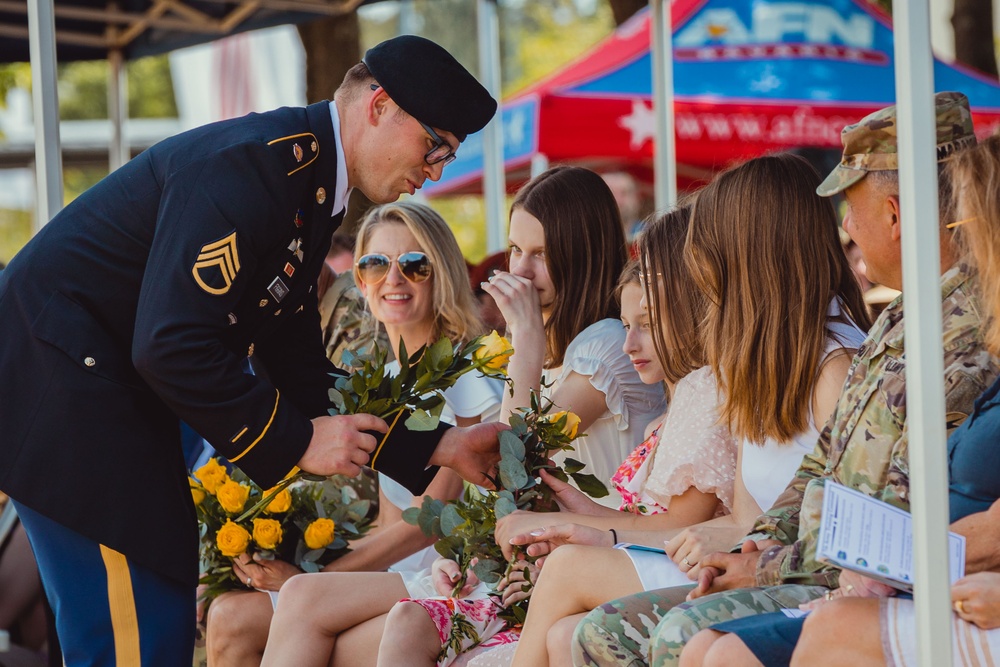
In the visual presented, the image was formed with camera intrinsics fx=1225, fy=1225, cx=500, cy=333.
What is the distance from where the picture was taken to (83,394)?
261 cm

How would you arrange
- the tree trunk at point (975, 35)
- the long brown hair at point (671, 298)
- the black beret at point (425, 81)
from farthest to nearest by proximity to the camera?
the tree trunk at point (975, 35)
the long brown hair at point (671, 298)
the black beret at point (425, 81)

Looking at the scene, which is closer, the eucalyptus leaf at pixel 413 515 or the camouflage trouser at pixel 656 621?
the camouflage trouser at pixel 656 621

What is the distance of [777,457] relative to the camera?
2893 millimetres

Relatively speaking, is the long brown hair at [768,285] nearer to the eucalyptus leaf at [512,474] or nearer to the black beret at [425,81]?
the eucalyptus leaf at [512,474]

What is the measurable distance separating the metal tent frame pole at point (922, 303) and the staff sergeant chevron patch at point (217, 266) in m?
1.34

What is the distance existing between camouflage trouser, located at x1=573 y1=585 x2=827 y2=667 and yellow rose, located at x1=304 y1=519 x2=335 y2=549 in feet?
4.38

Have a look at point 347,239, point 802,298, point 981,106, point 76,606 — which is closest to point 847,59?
point 981,106

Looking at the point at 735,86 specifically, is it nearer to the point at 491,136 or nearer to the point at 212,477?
the point at 491,136

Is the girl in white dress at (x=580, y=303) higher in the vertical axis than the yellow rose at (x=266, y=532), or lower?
higher

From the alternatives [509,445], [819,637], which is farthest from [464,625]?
[819,637]

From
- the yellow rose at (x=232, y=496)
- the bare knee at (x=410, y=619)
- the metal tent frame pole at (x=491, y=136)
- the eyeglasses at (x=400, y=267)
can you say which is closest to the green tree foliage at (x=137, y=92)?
the metal tent frame pole at (x=491, y=136)

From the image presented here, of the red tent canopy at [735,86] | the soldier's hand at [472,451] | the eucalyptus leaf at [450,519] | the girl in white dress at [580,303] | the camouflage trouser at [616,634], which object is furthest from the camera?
the red tent canopy at [735,86]

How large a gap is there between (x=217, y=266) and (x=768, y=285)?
1.31 meters

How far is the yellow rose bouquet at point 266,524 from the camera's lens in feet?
11.8
